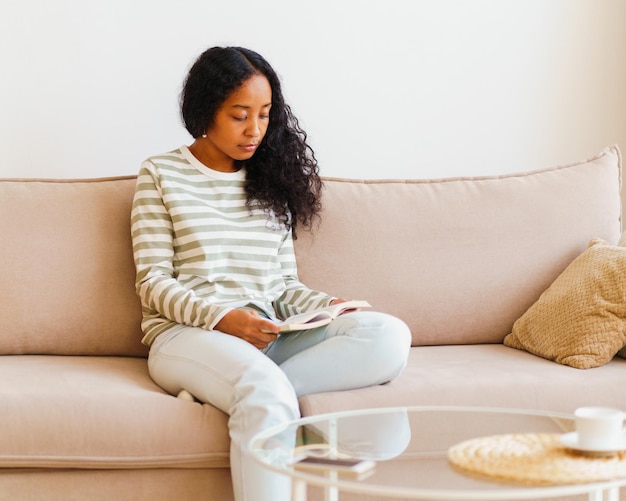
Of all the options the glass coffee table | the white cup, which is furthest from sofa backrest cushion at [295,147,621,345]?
Result: the white cup

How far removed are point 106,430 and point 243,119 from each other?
79cm

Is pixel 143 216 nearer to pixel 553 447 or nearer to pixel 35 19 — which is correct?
pixel 35 19

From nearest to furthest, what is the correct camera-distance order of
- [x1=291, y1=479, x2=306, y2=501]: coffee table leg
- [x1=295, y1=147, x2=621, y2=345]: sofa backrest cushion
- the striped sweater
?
[x1=291, y1=479, x2=306, y2=501]: coffee table leg < the striped sweater < [x1=295, y1=147, x2=621, y2=345]: sofa backrest cushion

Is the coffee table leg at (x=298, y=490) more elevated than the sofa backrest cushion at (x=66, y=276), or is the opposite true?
the sofa backrest cushion at (x=66, y=276)

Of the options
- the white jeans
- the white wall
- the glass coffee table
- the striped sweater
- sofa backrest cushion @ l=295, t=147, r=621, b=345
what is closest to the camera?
the glass coffee table

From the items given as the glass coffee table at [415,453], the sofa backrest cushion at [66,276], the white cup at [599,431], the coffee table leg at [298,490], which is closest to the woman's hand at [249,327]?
the sofa backrest cushion at [66,276]

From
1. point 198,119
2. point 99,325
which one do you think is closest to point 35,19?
point 198,119

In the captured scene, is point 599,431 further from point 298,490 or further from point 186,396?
point 186,396

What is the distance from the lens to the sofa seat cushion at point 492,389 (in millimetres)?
1737

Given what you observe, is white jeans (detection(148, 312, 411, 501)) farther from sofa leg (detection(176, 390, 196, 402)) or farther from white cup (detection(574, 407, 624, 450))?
white cup (detection(574, 407, 624, 450))

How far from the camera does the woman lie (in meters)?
1.78

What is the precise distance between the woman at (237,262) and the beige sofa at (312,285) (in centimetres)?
6

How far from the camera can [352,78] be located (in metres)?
2.62

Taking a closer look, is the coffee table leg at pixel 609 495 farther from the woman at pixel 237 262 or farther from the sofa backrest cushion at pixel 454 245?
the sofa backrest cushion at pixel 454 245
